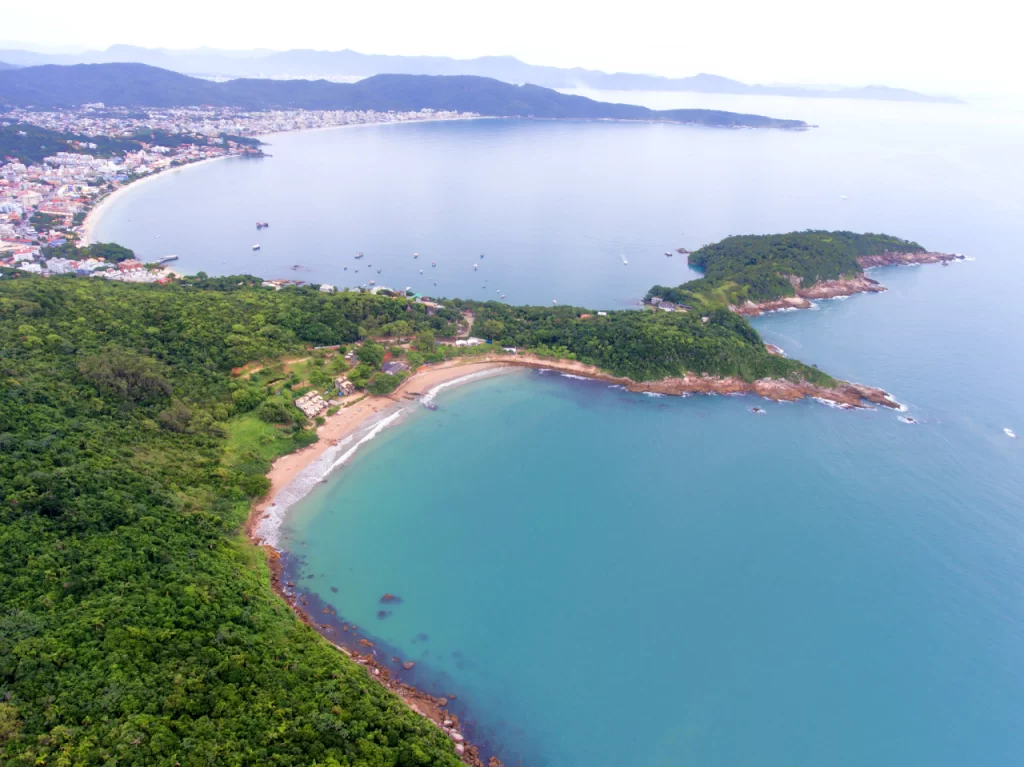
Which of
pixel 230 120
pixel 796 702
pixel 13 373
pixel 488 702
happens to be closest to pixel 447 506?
pixel 488 702

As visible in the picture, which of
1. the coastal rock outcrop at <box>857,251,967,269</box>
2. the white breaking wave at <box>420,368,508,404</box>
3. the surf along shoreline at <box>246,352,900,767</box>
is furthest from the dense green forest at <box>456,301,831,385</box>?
the coastal rock outcrop at <box>857,251,967,269</box>

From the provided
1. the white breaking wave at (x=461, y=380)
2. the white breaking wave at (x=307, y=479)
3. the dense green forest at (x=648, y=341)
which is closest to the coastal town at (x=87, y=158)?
the white breaking wave at (x=461, y=380)

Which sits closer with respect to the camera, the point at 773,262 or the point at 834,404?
the point at 834,404

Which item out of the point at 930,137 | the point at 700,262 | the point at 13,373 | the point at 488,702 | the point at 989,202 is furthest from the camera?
the point at 930,137

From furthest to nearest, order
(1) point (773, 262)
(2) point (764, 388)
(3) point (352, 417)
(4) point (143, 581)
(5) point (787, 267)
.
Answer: (1) point (773, 262)
(5) point (787, 267)
(2) point (764, 388)
(3) point (352, 417)
(4) point (143, 581)

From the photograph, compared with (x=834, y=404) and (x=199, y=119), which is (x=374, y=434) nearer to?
(x=834, y=404)

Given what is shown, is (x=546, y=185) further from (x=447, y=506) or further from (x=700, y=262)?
(x=447, y=506)

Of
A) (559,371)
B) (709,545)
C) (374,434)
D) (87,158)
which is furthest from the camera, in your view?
(87,158)

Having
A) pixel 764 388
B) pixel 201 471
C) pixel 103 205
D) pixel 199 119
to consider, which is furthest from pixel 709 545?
pixel 199 119
